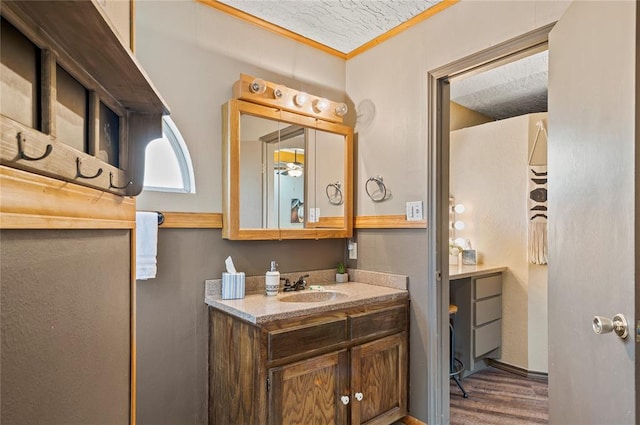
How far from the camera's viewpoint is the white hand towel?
65.2 inches

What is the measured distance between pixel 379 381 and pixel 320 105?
1.73 m

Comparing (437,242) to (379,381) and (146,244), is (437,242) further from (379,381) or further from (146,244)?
(146,244)

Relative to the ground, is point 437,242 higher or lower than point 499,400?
higher

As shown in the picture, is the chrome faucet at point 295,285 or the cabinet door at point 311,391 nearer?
the cabinet door at point 311,391

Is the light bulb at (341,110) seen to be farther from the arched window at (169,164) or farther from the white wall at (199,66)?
the arched window at (169,164)

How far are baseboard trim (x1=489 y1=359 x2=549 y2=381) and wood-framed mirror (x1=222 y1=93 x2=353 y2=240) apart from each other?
6.28 ft

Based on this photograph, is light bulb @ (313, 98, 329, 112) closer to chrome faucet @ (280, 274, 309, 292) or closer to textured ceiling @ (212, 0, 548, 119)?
textured ceiling @ (212, 0, 548, 119)

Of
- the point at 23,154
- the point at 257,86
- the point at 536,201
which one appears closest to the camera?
the point at 23,154

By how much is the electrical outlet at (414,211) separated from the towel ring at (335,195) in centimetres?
51

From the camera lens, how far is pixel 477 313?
Result: 2934mm

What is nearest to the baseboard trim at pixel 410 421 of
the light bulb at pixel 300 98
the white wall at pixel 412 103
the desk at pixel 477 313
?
the white wall at pixel 412 103

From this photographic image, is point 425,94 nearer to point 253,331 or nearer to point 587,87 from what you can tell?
point 587,87

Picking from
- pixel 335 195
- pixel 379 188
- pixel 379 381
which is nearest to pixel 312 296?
pixel 379 381

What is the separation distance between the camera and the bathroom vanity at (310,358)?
163 cm
